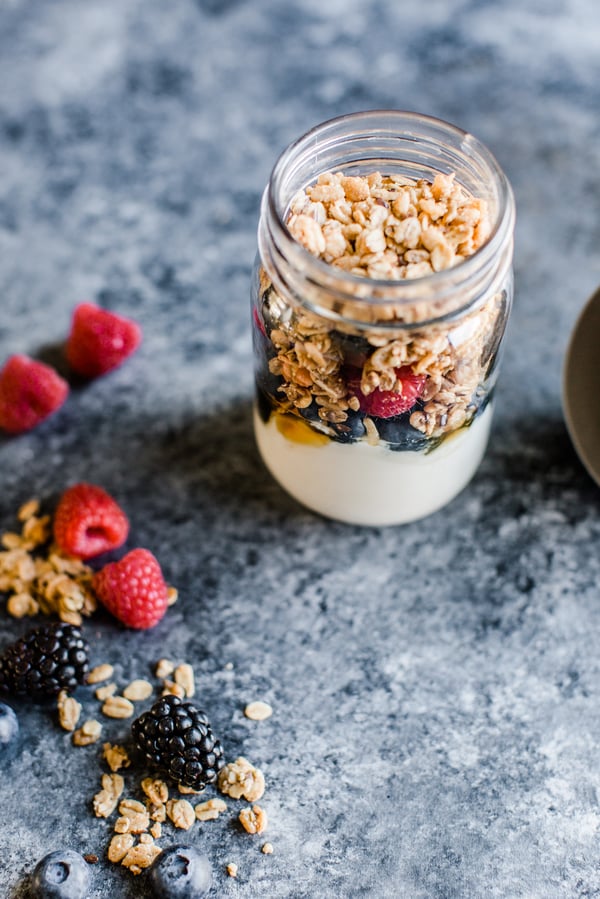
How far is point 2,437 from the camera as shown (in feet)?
4.30

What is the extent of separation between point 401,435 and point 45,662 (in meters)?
0.47

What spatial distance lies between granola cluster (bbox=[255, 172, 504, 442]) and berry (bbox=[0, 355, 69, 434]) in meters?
0.40

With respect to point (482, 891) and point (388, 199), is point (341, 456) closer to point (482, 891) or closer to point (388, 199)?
point (388, 199)

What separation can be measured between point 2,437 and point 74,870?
1.87 feet

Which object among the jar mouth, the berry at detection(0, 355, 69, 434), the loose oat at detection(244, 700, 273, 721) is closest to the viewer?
the jar mouth

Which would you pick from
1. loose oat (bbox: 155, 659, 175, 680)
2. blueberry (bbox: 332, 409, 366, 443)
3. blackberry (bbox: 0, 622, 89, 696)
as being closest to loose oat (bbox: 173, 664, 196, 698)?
loose oat (bbox: 155, 659, 175, 680)

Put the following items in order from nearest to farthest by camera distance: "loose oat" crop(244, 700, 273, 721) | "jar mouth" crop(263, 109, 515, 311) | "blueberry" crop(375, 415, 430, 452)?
"jar mouth" crop(263, 109, 515, 311)
"blueberry" crop(375, 415, 430, 452)
"loose oat" crop(244, 700, 273, 721)

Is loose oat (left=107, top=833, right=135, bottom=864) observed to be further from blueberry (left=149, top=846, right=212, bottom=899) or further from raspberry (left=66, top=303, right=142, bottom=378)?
raspberry (left=66, top=303, right=142, bottom=378)

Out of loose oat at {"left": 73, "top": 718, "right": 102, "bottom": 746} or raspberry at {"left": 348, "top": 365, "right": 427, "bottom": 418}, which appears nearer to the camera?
raspberry at {"left": 348, "top": 365, "right": 427, "bottom": 418}

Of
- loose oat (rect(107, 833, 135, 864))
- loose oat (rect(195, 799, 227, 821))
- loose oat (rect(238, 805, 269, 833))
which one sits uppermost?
A: loose oat (rect(107, 833, 135, 864))

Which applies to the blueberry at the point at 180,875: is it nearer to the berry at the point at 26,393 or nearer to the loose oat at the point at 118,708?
the loose oat at the point at 118,708

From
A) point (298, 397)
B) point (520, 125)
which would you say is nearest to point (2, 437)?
point (298, 397)

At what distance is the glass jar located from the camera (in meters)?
0.93

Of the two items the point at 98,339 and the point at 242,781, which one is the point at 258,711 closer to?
the point at 242,781
